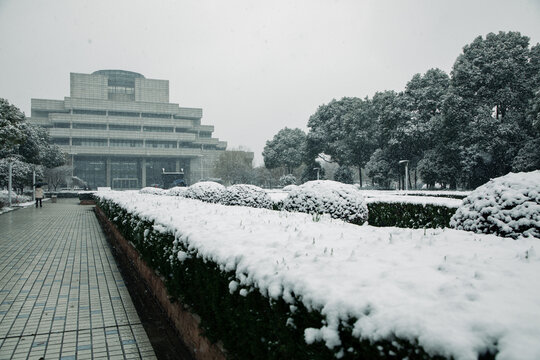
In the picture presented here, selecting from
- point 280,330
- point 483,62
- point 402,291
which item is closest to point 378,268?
point 402,291

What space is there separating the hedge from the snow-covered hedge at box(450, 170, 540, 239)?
161 inches

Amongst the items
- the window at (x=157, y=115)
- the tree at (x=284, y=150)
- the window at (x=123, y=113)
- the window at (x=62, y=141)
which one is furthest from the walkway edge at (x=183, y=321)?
the window at (x=157, y=115)

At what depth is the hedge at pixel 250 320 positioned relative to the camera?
146cm

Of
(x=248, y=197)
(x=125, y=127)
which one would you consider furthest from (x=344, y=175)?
(x=125, y=127)

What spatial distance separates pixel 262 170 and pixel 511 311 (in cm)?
6688

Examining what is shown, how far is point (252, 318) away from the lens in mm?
2133

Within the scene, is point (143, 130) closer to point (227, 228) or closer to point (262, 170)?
point (262, 170)

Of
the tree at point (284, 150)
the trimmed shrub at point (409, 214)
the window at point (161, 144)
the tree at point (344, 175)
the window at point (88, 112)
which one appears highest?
the window at point (88, 112)

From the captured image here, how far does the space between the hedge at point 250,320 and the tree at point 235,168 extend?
196 feet

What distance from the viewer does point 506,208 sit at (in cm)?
530

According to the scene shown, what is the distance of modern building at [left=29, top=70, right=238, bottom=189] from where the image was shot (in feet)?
250

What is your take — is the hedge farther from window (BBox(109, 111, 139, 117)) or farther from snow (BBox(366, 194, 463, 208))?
window (BBox(109, 111, 139, 117))

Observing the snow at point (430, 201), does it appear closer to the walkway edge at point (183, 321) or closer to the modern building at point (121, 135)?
the walkway edge at point (183, 321)

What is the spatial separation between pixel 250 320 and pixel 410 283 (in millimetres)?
892
